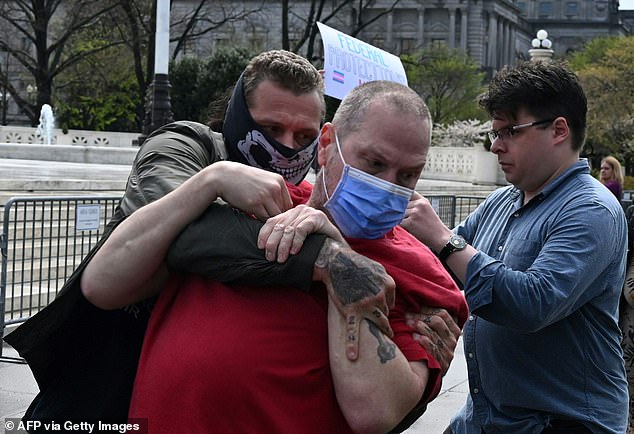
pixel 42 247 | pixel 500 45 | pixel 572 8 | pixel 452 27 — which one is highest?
pixel 572 8

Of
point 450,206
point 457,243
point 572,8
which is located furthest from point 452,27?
point 457,243

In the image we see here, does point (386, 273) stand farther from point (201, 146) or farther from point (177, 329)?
point (201, 146)

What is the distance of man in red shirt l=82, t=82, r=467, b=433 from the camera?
2039 millimetres

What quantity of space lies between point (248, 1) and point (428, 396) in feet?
318

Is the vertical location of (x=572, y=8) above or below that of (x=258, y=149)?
above

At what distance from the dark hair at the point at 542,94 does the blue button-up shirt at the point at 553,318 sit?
179mm

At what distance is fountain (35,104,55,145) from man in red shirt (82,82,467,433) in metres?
45.2

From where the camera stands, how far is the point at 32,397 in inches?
272

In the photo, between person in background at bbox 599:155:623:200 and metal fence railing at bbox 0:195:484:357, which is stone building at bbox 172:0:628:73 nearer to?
person in background at bbox 599:155:623:200

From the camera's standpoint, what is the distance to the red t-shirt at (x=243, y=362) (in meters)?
2.04

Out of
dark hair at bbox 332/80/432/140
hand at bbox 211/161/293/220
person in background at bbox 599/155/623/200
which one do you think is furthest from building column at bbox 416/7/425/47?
hand at bbox 211/161/293/220

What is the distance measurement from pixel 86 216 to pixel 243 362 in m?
6.99

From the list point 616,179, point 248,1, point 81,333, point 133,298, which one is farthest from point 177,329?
point 248,1

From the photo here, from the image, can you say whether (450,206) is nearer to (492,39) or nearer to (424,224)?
(424,224)
